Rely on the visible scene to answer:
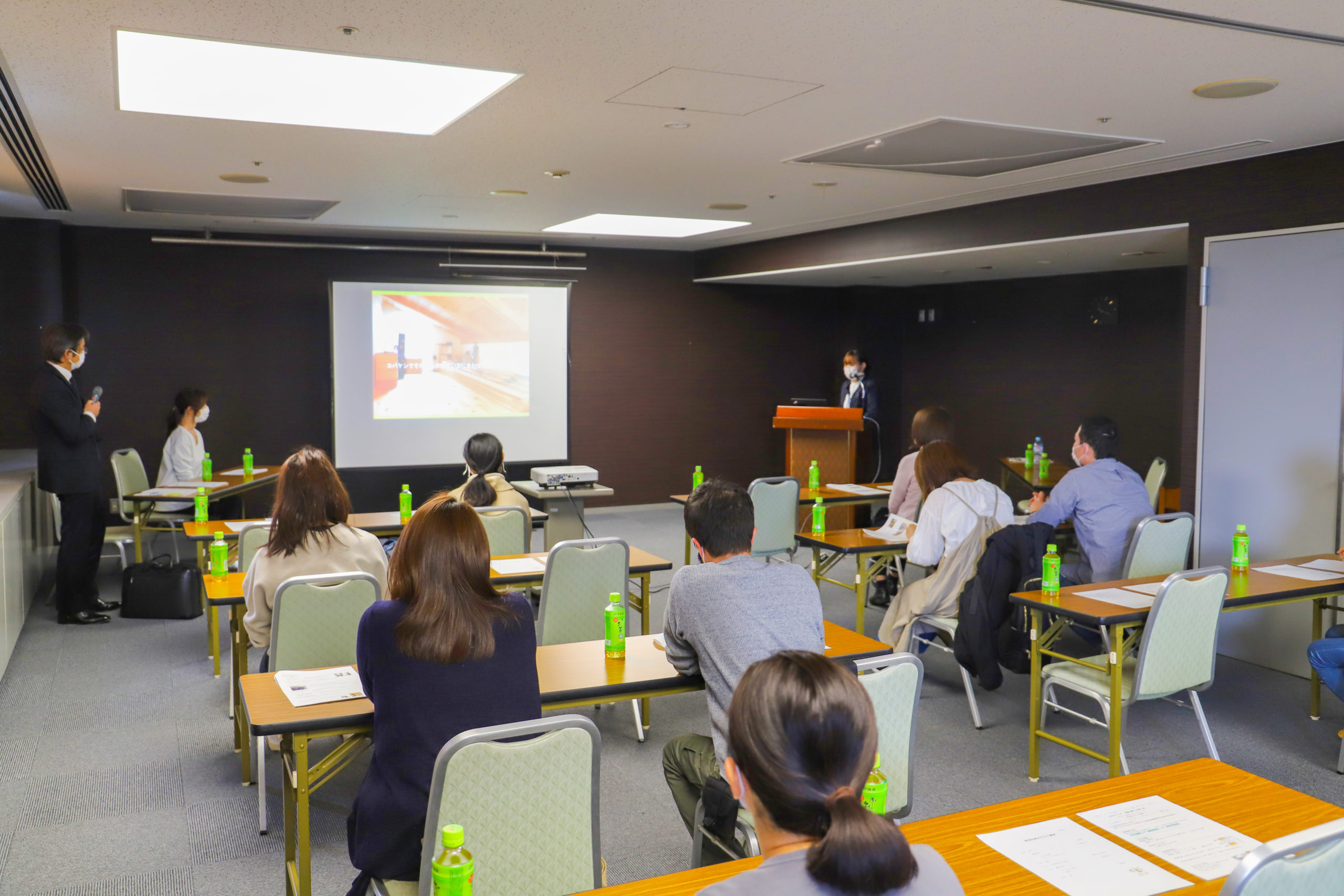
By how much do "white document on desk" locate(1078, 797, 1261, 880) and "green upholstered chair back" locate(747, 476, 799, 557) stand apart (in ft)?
13.6

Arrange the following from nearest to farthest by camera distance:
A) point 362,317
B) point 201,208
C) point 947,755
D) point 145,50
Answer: point 145,50
point 947,755
point 201,208
point 362,317

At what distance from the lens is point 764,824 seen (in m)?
1.33

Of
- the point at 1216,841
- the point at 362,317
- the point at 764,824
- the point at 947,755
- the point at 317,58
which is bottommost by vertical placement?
the point at 947,755

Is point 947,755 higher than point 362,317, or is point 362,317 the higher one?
point 362,317

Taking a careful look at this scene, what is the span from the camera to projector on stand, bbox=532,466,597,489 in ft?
22.2

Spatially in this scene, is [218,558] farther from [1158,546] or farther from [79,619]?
[1158,546]

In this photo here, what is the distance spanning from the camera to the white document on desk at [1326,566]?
4379 millimetres

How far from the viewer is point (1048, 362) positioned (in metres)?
9.65

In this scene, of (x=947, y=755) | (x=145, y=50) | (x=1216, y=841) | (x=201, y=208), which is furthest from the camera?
(x=201, y=208)

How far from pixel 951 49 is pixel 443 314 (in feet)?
21.8

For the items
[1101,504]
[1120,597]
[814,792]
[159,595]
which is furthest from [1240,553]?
[159,595]

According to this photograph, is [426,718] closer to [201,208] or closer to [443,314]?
[201,208]

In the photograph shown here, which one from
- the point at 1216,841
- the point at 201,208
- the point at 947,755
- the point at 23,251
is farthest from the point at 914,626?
the point at 23,251

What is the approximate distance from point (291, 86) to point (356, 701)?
2592 mm
